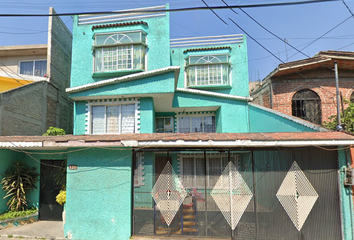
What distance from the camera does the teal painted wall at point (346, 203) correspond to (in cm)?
542

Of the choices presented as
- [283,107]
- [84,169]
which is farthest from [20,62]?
[283,107]

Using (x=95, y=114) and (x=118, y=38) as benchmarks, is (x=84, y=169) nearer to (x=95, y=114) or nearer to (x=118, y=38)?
(x=95, y=114)

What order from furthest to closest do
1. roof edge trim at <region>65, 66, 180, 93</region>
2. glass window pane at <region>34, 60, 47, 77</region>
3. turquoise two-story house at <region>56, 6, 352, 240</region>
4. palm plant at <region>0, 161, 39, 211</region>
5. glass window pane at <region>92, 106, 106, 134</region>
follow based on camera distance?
glass window pane at <region>34, 60, 47, 77</region> → glass window pane at <region>92, 106, 106, 134</region> → roof edge trim at <region>65, 66, 180, 93</region> → palm plant at <region>0, 161, 39, 211</region> → turquoise two-story house at <region>56, 6, 352, 240</region>

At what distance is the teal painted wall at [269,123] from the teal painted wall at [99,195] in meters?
6.60

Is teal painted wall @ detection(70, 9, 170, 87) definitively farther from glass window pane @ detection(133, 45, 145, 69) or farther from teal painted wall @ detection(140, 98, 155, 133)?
teal painted wall @ detection(140, 98, 155, 133)

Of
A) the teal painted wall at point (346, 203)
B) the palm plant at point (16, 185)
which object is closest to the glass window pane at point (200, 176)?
the teal painted wall at point (346, 203)

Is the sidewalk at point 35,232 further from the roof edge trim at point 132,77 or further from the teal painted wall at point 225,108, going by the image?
the teal painted wall at point 225,108

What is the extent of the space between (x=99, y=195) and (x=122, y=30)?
7927 mm

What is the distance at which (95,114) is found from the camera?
973 cm

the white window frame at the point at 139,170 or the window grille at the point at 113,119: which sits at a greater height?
the window grille at the point at 113,119

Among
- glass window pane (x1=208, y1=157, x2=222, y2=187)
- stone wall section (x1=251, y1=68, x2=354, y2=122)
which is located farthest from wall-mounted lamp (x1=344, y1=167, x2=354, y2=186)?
stone wall section (x1=251, y1=68, x2=354, y2=122)

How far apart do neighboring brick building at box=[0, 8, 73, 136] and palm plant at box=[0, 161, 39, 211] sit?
73.9 inches

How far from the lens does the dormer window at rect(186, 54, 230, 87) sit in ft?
40.6

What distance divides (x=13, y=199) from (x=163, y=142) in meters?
6.61
